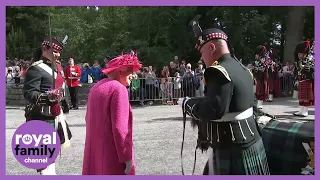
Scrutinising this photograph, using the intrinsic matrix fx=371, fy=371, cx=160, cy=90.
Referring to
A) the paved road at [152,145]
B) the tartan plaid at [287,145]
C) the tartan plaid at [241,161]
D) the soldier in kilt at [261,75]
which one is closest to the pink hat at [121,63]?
the tartan plaid at [241,161]

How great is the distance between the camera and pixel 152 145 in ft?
21.4

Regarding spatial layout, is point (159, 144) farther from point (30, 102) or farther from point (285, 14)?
point (285, 14)

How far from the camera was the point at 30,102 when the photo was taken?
13.9ft

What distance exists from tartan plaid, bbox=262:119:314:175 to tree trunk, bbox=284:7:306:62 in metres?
13.6

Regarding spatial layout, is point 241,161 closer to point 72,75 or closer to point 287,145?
point 287,145

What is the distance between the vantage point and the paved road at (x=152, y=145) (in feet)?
17.1

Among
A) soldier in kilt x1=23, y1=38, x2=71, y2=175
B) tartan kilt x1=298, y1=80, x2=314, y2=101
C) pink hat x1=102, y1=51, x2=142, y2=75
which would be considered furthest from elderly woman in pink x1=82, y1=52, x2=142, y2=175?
tartan kilt x1=298, y1=80, x2=314, y2=101

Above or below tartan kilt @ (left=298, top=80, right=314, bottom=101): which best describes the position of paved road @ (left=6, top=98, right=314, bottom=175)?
below

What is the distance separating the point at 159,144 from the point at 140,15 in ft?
37.2

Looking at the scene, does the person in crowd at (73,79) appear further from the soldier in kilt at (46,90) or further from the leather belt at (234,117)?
the leather belt at (234,117)

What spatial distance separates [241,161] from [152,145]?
12.1 ft

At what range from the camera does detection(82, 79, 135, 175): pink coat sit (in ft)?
10.2

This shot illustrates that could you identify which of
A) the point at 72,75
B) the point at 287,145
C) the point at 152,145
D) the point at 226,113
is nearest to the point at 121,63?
the point at 226,113

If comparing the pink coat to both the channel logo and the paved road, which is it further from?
the paved road
